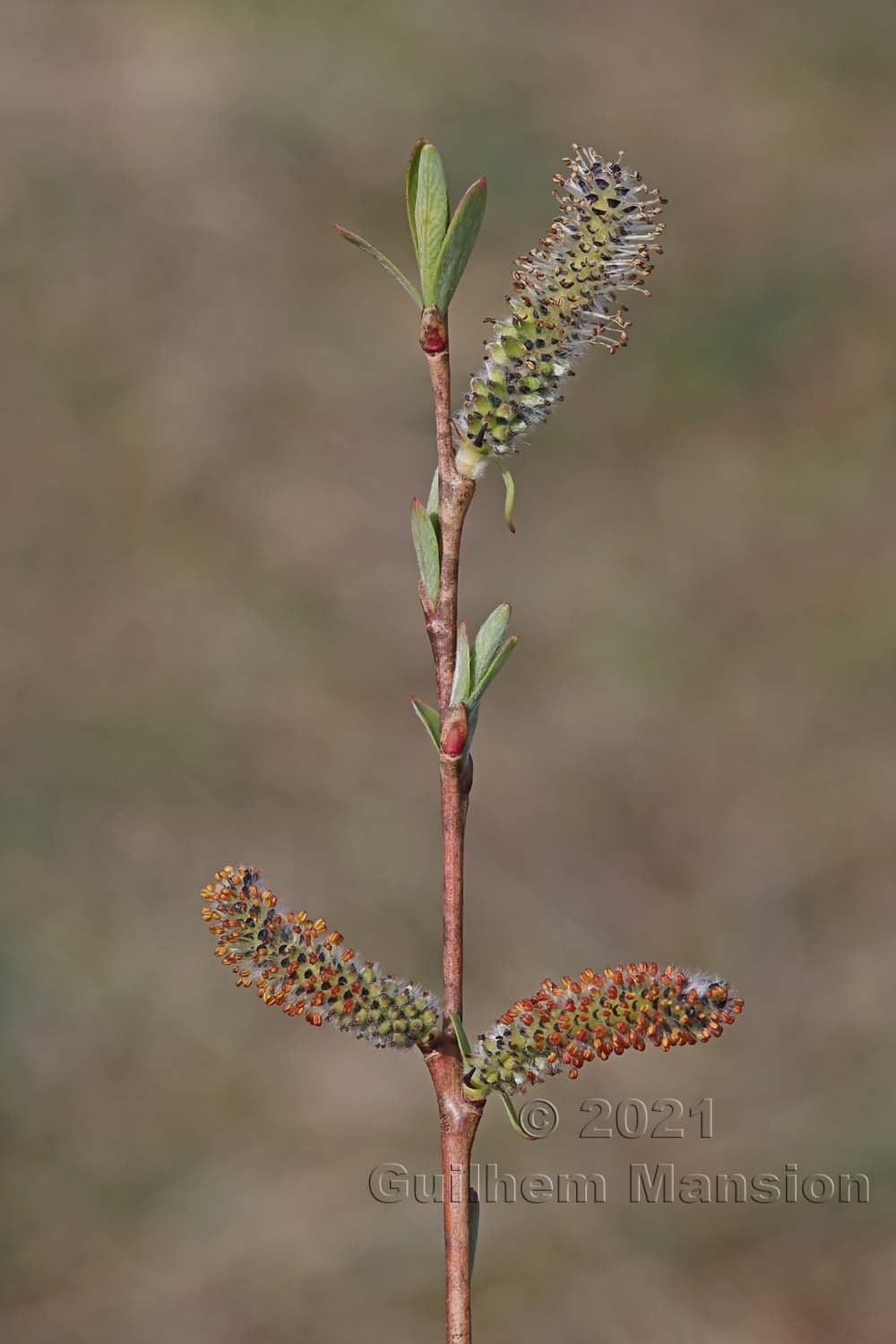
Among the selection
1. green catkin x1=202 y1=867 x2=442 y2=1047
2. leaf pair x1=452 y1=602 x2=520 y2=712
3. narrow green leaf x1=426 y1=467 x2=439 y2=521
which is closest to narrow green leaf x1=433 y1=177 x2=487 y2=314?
narrow green leaf x1=426 y1=467 x2=439 y2=521

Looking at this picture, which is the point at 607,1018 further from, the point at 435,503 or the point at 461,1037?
the point at 435,503

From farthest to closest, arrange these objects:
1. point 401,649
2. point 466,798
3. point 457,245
Result: point 401,649
point 466,798
point 457,245

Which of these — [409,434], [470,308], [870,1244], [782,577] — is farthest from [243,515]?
[870,1244]

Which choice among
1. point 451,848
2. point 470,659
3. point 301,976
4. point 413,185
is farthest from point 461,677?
A: point 413,185

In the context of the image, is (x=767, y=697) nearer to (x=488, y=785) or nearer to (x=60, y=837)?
(x=488, y=785)

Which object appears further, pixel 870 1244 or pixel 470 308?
pixel 470 308

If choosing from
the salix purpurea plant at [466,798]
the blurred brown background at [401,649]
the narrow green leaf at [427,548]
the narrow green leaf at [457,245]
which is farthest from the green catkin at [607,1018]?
the blurred brown background at [401,649]

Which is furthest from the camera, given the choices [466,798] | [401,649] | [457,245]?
[401,649]

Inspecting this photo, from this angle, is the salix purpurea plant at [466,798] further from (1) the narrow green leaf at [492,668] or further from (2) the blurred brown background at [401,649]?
(2) the blurred brown background at [401,649]
